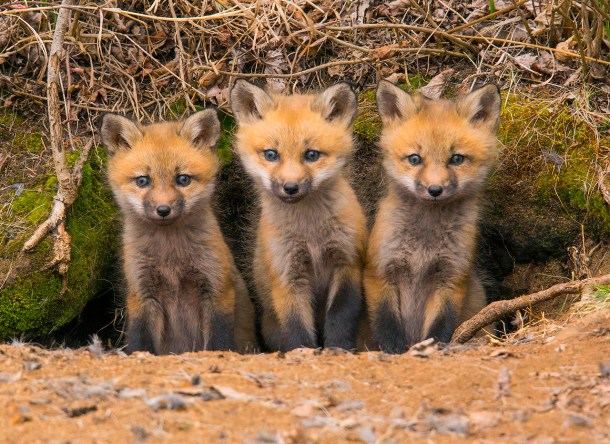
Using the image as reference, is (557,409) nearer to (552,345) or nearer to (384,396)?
(384,396)

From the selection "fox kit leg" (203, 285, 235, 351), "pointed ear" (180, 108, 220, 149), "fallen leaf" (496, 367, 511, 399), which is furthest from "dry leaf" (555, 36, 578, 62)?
"fallen leaf" (496, 367, 511, 399)

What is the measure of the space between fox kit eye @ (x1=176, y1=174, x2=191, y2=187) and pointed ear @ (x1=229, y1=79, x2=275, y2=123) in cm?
61

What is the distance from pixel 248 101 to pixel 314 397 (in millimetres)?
2947

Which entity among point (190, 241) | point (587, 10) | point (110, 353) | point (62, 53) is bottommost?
point (110, 353)

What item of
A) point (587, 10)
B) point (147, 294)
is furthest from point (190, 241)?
point (587, 10)

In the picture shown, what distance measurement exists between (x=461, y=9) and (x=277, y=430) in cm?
522

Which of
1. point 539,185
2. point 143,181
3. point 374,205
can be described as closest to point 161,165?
point 143,181

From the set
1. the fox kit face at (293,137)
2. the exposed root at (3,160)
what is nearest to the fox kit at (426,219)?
the fox kit face at (293,137)

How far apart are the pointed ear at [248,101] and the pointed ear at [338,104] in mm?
362

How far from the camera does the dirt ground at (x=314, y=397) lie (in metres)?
3.05

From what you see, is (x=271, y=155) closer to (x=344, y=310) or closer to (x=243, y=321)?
(x=344, y=310)

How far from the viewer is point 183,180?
5.64 metres

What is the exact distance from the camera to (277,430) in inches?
121

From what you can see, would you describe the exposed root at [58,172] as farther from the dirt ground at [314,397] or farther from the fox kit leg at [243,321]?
the dirt ground at [314,397]
